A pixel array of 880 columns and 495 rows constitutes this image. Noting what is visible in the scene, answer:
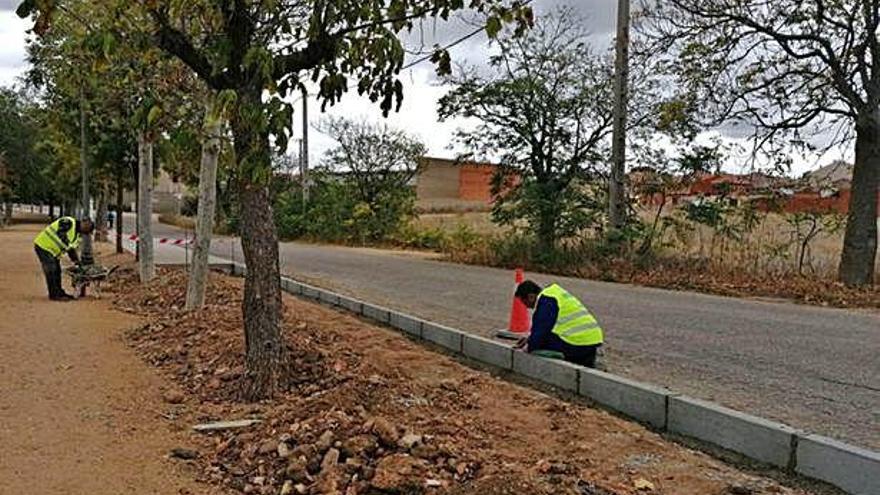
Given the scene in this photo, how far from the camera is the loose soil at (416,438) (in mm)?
4406

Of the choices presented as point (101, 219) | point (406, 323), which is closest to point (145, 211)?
point (406, 323)

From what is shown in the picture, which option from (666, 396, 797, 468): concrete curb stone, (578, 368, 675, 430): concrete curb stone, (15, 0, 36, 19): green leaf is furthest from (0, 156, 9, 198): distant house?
(666, 396, 797, 468): concrete curb stone

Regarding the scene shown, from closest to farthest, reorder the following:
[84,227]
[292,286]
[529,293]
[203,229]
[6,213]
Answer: [529,293], [203,229], [292,286], [84,227], [6,213]

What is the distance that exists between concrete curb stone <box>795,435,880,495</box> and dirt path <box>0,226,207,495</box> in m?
3.63

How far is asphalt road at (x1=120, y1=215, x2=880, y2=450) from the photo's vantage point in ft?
19.0

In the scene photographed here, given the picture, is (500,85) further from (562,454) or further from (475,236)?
(562,454)

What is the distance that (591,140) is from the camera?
19281mm

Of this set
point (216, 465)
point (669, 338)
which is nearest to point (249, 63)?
point (216, 465)

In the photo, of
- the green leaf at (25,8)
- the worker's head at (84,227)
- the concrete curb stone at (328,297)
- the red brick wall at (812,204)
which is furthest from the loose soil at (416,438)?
the red brick wall at (812,204)

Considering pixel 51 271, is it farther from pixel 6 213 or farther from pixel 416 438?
pixel 6 213

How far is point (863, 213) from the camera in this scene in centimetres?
1449

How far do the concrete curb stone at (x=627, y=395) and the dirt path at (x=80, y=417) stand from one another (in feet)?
10.1

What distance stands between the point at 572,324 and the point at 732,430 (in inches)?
74.6

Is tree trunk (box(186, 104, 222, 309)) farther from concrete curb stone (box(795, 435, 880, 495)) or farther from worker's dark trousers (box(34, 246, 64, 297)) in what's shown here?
concrete curb stone (box(795, 435, 880, 495))
